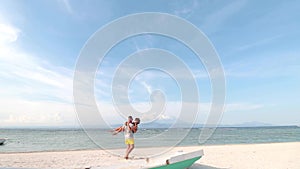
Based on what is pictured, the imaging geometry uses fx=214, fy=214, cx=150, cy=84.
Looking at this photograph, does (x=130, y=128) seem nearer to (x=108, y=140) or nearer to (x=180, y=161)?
(x=180, y=161)

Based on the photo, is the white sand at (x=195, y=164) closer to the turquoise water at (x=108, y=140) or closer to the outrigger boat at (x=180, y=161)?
the outrigger boat at (x=180, y=161)

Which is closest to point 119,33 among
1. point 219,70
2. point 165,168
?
point 219,70

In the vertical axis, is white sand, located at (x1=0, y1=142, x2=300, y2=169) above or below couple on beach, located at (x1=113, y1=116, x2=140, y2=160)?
below

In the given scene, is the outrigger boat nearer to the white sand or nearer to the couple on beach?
the white sand

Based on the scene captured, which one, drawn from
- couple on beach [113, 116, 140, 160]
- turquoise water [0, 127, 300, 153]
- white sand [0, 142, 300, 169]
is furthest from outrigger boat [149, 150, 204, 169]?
turquoise water [0, 127, 300, 153]

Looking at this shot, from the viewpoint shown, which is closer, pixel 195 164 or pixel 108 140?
pixel 195 164

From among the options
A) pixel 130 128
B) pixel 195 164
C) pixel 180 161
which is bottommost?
pixel 195 164

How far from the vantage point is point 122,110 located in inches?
380

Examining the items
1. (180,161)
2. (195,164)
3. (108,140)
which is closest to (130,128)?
(180,161)

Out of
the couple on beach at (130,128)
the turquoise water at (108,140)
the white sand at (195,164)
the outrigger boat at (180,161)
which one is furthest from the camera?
the turquoise water at (108,140)

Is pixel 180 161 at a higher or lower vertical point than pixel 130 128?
lower

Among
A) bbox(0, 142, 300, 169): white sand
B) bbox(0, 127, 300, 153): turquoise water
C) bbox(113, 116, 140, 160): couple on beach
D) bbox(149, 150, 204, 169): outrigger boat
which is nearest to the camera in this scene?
bbox(149, 150, 204, 169): outrigger boat

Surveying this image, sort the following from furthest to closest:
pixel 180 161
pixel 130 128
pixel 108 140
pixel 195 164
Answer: pixel 108 140
pixel 195 164
pixel 130 128
pixel 180 161

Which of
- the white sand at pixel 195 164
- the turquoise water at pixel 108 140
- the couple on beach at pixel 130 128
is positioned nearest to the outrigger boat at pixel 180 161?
the white sand at pixel 195 164
